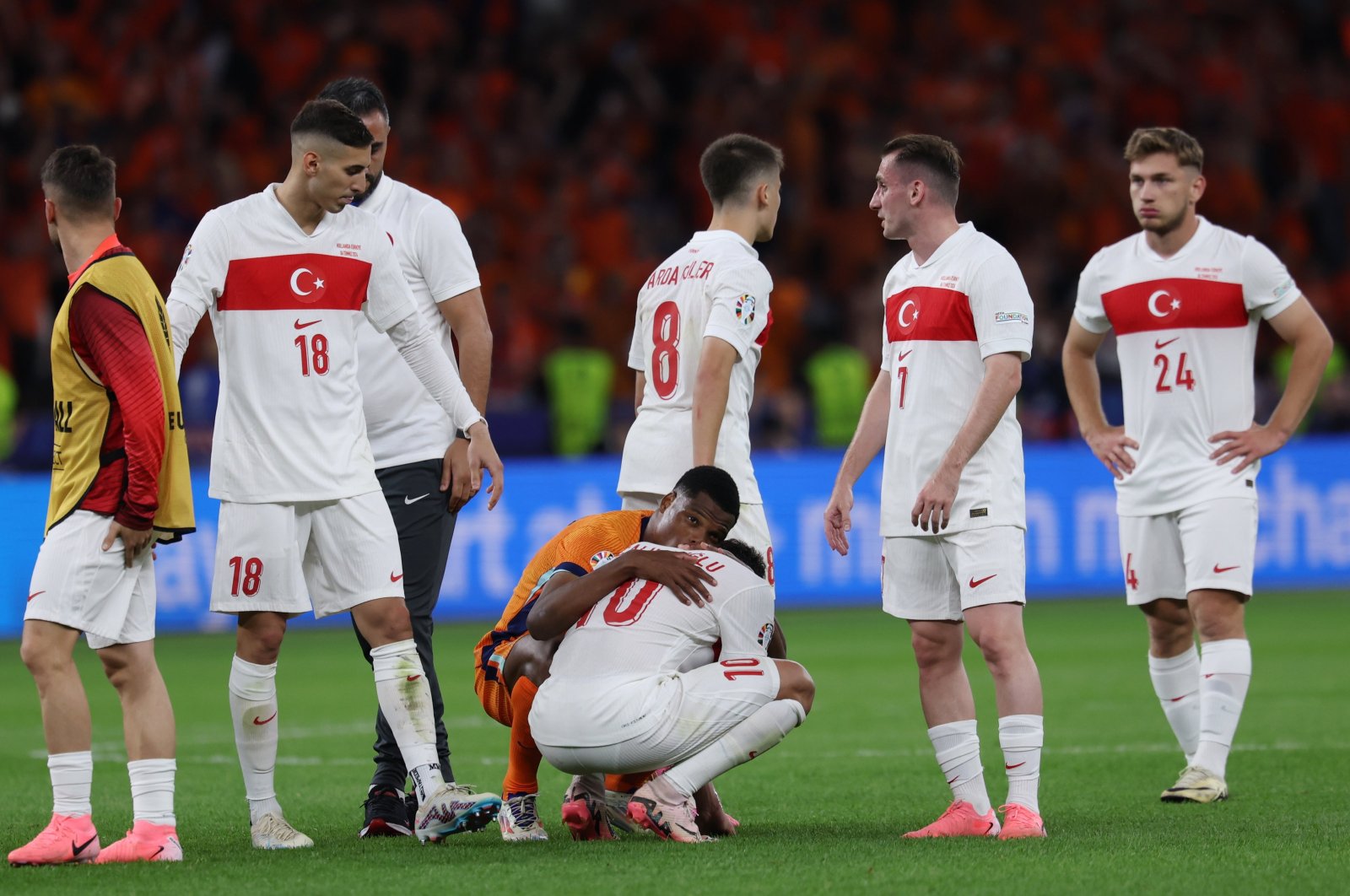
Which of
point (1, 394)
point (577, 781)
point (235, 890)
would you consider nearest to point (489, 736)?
→ point (577, 781)

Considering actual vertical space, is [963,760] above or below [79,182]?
below

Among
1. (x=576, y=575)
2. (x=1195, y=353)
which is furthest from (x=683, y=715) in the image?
(x=1195, y=353)

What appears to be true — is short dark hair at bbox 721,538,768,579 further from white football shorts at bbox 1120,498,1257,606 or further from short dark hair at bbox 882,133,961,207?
white football shorts at bbox 1120,498,1257,606

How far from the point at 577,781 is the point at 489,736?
2805 millimetres

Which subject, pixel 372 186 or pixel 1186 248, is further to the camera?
pixel 1186 248

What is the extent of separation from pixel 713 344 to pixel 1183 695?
2483 mm

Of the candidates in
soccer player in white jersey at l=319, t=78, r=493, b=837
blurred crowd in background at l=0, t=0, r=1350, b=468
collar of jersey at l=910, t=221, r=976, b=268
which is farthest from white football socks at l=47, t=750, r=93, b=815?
blurred crowd in background at l=0, t=0, r=1350, b=468

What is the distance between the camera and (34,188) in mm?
16438

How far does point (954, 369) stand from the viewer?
6004mm

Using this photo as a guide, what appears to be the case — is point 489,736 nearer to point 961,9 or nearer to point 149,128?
point 149,128

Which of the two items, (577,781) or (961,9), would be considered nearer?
(577,781)

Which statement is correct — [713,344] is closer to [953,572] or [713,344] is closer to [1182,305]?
[953,572]

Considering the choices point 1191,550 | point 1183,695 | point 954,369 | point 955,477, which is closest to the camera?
point 955,477

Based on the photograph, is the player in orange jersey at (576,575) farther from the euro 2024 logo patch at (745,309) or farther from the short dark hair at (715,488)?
the euro 2024 logo patch at (745,309)
